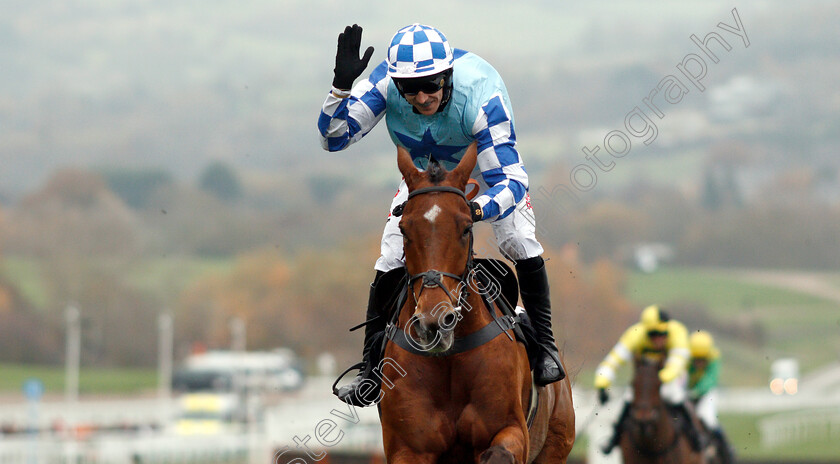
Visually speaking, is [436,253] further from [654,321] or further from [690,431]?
[690,431]

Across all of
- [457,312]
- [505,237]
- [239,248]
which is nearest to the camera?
[457,312]

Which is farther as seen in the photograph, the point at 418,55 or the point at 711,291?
the point at 711,291

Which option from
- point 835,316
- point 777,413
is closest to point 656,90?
point 777,413

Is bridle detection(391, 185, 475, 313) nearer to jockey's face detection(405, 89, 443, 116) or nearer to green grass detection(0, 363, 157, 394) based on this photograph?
jockey's face detection(405, 89, 443, 116)

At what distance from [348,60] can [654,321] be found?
6729 mm

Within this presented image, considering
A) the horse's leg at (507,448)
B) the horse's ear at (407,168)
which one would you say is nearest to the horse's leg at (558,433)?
the horse's leg at (507,448)

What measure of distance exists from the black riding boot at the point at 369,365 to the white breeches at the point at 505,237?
0.11 metres

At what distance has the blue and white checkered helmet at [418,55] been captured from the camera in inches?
248

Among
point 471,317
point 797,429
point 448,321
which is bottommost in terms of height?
point 448,321

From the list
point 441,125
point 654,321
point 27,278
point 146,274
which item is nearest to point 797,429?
point 654,321

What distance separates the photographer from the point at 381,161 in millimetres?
79750

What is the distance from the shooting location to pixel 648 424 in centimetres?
1205

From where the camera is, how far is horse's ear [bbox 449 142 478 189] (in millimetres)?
5918

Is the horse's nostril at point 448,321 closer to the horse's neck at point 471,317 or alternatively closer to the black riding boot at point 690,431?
the horse's neck at point 471,317
